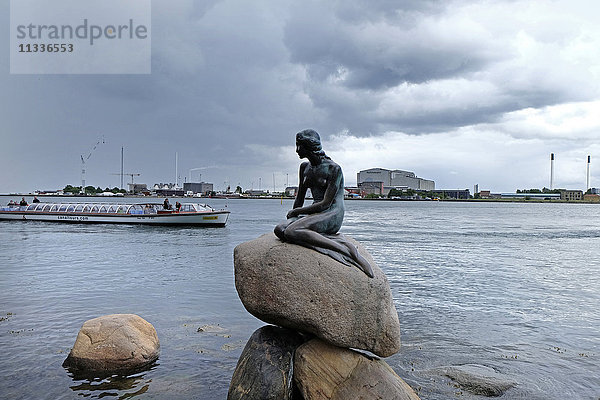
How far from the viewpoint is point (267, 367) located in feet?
29.1

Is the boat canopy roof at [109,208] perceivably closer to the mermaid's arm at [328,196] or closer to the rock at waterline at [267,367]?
the mermaid's arm at [328,196]

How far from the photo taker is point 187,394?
9.91 metres

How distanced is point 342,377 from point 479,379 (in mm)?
3960

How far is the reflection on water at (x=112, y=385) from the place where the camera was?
384 inches

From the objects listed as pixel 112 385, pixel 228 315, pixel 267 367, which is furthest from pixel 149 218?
pixel 267 367

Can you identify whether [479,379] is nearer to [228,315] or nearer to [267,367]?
[267,367]

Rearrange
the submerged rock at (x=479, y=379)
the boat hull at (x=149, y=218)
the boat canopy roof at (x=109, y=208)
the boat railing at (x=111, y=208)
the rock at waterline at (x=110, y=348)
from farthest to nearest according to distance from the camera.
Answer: the boat canopy roof at (x=109, y=208) < the boat railing at (x=111, y=208) < the boat hull at (x=149, y=218) < the rock at waterline at (x=110, y=348) < the submerged rock at (x=479, y=379)

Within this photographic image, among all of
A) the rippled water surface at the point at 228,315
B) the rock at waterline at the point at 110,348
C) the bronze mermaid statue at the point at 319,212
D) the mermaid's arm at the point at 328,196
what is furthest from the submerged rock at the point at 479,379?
the rock at waterline at the point at 110,348

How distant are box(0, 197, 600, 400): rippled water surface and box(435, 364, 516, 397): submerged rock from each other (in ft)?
0.81

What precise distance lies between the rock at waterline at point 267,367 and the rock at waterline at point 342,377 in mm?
263

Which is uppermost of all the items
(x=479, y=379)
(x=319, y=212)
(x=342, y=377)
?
(x=319, y=212)

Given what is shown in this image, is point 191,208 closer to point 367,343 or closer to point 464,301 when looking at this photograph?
point 464,301

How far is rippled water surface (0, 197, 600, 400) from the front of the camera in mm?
10609

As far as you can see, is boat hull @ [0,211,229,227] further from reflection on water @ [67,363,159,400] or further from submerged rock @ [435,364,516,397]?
submerged rock @ [435,364,516,397]
